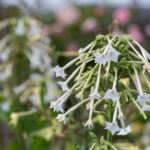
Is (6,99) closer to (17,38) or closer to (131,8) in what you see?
(17,38)

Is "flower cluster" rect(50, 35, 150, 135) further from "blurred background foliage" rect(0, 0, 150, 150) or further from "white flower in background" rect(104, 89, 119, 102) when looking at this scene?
"blurred background foliage" rect(0, 0, 150, 150)

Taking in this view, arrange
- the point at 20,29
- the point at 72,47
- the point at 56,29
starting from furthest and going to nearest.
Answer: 1. the point at 56,29
2. the point at 72,47
3. the point at 20,29

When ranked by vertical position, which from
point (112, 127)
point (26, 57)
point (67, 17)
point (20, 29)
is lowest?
point (112, 127)

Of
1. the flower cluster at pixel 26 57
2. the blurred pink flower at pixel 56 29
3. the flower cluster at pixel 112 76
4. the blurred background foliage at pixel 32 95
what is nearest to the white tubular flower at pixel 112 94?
the flower cluster at pixel 112 76

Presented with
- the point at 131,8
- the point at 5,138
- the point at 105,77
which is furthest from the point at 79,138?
the point at 131,8

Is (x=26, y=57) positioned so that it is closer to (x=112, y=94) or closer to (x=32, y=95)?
(x=32, y=95)

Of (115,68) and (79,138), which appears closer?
(115,68)

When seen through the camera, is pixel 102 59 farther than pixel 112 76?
No

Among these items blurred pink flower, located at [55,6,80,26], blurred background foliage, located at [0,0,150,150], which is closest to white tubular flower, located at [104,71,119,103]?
blurred background foliage, located at [0,0,150,150]

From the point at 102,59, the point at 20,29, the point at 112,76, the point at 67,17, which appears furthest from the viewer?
the point at 67,17

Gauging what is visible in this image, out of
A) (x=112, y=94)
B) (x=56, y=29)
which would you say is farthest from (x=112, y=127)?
(x=56, y=29)

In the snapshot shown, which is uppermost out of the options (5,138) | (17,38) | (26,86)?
(17,38)
